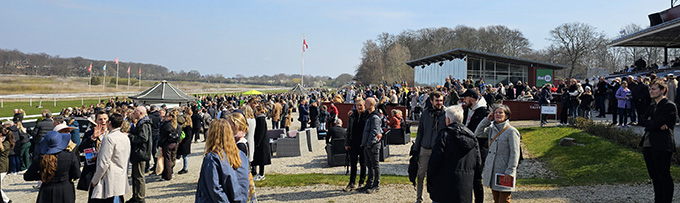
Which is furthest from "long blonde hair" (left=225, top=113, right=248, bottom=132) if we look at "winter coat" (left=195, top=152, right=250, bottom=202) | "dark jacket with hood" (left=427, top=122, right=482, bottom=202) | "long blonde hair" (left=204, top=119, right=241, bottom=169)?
"dark jacket with hood" (left=427, top=122, right=482, bottom=202)

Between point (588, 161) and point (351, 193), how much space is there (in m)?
5.90

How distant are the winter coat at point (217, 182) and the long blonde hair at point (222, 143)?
5 cm

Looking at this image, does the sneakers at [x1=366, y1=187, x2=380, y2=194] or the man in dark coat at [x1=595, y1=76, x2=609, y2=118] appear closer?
the sneakers at [x1=366, y1=187, x2=380, y2=194]

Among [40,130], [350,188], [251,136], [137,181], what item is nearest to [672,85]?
[350,188]

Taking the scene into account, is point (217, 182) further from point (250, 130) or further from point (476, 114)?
point (250, 130)

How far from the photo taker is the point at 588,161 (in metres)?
10.6

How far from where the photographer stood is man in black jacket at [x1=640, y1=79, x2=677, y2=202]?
5988 mm

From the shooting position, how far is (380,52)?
107500 mm

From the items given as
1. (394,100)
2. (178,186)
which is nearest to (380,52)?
(394,100)

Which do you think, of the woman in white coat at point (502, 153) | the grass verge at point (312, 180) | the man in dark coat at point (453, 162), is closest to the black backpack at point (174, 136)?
the grass verge at point (312, 180)

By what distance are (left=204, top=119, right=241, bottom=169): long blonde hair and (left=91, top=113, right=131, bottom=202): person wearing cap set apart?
217 cm

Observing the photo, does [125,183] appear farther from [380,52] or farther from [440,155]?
[380,52]

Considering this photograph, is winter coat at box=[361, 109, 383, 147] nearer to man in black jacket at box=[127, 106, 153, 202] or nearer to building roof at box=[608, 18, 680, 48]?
man in black jacket at box=[127, 106, 153, 202]

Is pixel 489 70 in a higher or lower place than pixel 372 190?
higher
